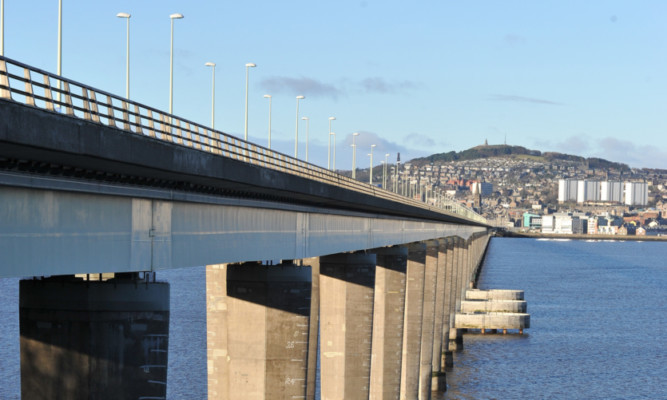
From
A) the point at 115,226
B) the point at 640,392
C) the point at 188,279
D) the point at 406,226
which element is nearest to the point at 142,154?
the point at 115,226

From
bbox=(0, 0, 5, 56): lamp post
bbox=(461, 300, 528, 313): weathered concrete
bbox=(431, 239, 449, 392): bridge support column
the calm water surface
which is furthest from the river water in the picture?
bbox=(0, 0, 5, 56): lamp post

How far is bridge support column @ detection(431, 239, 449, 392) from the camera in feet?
225

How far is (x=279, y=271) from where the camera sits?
31.8 m

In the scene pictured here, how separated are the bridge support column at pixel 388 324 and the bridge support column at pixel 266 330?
19.2m

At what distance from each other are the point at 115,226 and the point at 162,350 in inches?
105

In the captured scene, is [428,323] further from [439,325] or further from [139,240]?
[139,240]

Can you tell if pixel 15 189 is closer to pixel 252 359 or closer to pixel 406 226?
pixel 252 359

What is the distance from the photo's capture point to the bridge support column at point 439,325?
68.5 meters

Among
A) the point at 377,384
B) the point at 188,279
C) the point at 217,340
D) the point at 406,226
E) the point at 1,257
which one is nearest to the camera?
the point at 1,257

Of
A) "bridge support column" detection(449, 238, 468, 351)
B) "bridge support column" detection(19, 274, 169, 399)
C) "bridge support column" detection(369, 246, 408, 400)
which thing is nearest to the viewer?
"bridge support column" detection(19, 274, 169, 399)

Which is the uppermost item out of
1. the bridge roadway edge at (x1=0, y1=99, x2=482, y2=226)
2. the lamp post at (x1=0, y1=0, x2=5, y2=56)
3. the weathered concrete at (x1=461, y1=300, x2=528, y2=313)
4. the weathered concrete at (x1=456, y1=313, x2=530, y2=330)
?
the lamp post at (x1=0, y1=0, x2=5, y2=56)

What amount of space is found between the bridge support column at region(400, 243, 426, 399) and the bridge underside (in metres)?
28.9

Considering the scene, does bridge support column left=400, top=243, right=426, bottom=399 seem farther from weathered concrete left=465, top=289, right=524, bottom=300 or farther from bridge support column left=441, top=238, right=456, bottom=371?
weathered concrete left=465, top=289, right=524, bottom=300

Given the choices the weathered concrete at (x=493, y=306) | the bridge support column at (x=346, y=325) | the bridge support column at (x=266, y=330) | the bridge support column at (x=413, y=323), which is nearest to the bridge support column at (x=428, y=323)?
the bridge support column at (x=413, y=323)
